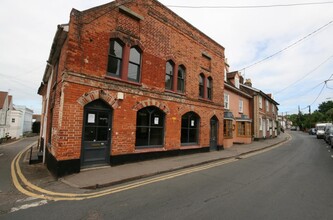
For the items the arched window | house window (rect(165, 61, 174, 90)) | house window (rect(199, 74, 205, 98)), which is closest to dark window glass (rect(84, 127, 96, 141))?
the arched window

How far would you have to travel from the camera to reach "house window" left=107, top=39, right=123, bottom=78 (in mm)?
9367

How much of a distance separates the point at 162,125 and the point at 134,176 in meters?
4.61

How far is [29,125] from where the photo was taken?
2350 inches

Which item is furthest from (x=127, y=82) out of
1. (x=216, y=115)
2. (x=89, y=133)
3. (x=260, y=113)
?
(x=260, y=113)

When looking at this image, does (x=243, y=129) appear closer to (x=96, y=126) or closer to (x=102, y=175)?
(x=96, y=126)

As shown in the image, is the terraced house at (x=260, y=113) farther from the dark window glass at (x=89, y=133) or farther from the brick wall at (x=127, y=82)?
the dark window glass at (x=89, y=133)

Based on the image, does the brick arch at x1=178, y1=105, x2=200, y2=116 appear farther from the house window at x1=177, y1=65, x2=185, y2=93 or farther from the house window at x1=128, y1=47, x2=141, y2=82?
the house window at x1=128, y1=47, x2=141, y2=82

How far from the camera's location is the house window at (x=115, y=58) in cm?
937

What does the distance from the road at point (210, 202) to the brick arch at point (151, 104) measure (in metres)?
4.13

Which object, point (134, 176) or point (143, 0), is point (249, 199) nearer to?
point (134, 176)

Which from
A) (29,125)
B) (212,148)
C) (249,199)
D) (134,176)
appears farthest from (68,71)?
(29,125)

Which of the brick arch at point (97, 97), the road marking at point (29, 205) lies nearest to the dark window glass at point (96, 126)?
the brick arch at point (97, 97)

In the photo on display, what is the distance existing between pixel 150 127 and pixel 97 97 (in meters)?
3.52

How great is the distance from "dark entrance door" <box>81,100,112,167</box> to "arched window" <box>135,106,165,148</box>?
5.76 ft
